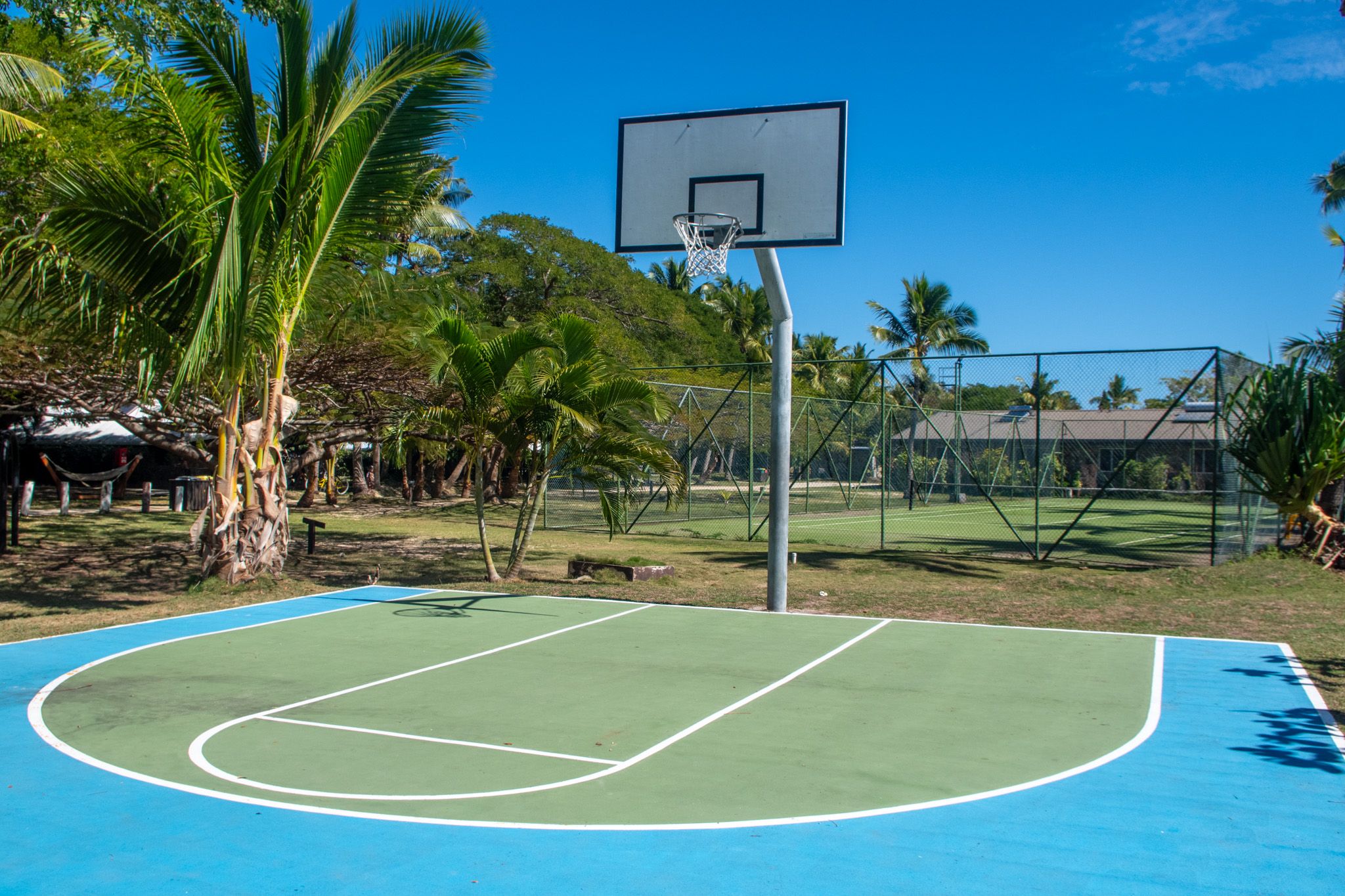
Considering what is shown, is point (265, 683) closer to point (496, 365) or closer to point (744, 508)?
point (496, 365)

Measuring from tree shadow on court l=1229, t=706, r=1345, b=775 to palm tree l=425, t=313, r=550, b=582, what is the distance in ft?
29.5

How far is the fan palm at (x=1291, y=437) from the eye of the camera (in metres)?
14.5

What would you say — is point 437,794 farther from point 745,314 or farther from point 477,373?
point 745,314

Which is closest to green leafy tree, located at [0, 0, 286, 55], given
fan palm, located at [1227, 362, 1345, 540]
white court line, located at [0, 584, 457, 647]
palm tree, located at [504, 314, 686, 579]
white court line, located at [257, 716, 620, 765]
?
palm tree, located at [504, 314, 686, 579]

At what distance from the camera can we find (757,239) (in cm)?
1147

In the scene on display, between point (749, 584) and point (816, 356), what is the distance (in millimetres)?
43081

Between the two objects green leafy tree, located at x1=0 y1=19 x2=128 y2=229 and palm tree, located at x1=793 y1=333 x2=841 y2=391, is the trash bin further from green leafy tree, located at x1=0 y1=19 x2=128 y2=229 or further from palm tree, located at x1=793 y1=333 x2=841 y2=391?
palm tree, located at x1=793 y1=333 x2=841 y2=391

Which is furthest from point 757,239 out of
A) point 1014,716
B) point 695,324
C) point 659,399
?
point 695,324

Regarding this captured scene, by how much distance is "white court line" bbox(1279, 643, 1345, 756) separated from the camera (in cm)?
650

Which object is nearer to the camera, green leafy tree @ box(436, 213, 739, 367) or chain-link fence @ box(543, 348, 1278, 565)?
chain-link fence @ box(543, 348, 1278, 565)

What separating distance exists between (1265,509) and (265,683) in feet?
51.6

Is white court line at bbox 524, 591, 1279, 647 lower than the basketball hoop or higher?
lower

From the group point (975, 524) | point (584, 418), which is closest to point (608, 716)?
point (584, 418)

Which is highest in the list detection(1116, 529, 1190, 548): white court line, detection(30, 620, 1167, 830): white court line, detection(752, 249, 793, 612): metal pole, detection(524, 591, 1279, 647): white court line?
detection(752, 249, 793, 612): metal pole
